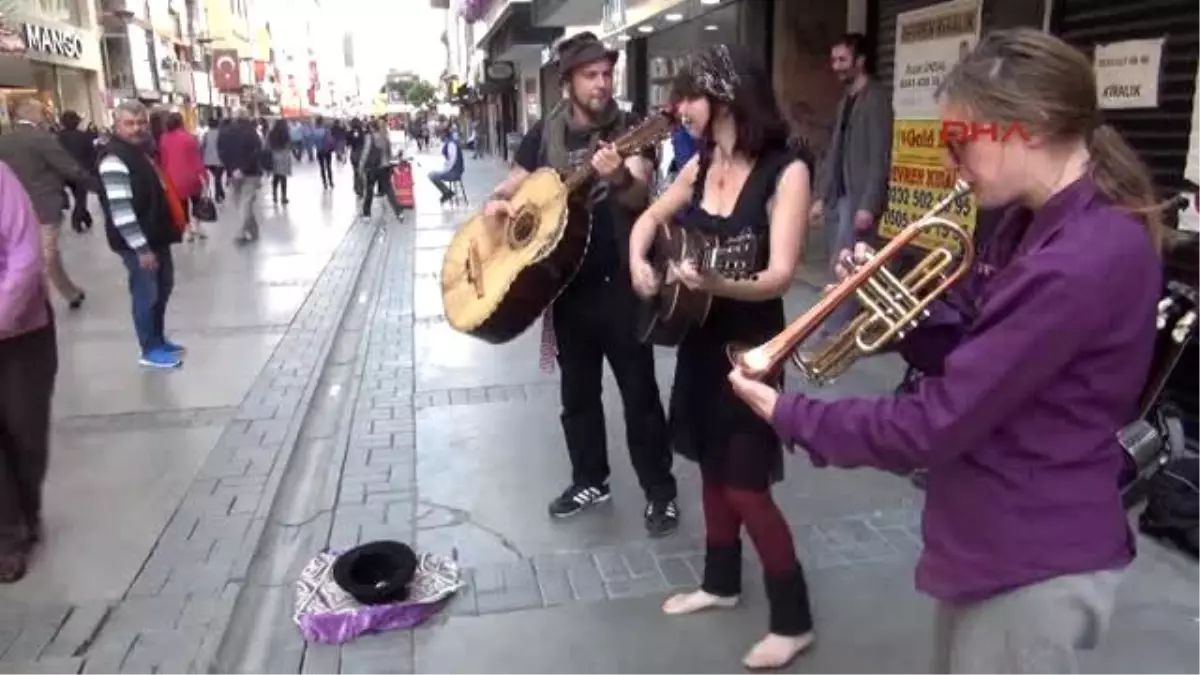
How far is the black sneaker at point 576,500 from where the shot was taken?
14.4 ft

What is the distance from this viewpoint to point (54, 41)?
2628cm

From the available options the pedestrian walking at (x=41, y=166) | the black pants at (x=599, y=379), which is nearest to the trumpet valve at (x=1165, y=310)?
the black pants at (x=599, y=379)

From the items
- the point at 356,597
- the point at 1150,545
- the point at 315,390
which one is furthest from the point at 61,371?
the point at 1150,545

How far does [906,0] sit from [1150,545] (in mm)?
5082

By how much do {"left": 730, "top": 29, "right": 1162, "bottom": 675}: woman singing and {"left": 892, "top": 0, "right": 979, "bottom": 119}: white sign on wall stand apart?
5.20 meters

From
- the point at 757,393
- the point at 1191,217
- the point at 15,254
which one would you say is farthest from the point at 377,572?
the point at 1191,217

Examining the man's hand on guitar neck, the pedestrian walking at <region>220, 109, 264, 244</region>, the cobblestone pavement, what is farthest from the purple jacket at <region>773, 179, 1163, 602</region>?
the pedestrian walking at <region>220, 109, 264, 244</region>

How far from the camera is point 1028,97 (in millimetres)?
1557

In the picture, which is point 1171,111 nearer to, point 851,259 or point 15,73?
point 851,259

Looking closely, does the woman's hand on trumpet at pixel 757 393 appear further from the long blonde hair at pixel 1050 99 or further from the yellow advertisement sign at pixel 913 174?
the yellow advertisement sign at pixel 913 174

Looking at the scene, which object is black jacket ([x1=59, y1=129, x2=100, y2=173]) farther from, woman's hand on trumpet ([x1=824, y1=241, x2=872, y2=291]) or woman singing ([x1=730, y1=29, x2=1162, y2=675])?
woman singing ([x1=730, y1=29, x2=1162, y2=675])

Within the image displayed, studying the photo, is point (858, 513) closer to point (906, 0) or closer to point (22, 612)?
point (22, 612)

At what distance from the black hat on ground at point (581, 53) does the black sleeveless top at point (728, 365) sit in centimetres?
82

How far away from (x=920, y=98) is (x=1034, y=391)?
20.3 feet
